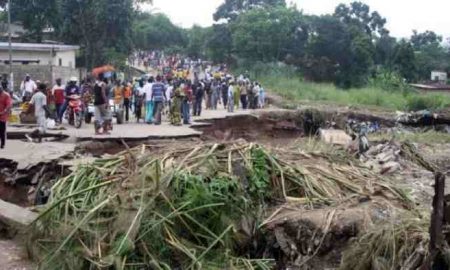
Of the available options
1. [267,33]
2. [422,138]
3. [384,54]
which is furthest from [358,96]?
[384,54]

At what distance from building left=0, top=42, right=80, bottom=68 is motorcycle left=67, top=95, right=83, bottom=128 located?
13.0 m

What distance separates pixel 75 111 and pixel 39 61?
1562 centimetres

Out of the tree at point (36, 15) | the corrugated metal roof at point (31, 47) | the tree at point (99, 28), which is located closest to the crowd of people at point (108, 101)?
the corrugated metal roof at point (31, 47)

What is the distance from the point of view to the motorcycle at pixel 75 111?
14.8 meters

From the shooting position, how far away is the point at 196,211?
648 centimetres

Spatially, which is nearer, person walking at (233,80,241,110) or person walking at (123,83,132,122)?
person walking at (123,83,132,122)

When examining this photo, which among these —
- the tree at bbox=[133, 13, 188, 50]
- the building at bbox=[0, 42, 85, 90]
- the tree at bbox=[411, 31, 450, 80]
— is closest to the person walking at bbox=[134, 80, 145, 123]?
the building at bbox=[0, 42, 85, 90]

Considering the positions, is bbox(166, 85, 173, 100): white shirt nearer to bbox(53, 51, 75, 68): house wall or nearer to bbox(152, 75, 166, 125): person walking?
bbox(152, 75, 166, 125): person walking

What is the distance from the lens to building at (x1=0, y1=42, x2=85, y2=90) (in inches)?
997

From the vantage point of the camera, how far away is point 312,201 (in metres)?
6.95

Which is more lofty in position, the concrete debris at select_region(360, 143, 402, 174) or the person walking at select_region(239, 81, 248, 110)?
the person walking at select_region(239, 81, 248, 110)

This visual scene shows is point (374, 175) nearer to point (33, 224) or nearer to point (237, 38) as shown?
point (33, 224)

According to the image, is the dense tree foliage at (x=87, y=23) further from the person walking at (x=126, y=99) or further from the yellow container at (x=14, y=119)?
the yellow container at (x=14, y=119)

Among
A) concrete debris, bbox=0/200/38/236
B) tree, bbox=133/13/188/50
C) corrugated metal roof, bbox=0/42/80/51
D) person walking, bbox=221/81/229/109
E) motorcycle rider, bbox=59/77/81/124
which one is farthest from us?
tree, bbox=133/13/188/50
